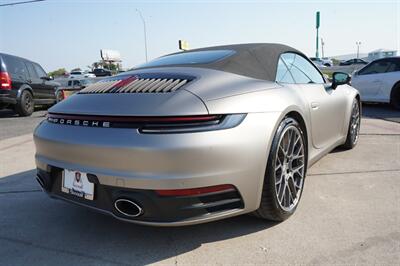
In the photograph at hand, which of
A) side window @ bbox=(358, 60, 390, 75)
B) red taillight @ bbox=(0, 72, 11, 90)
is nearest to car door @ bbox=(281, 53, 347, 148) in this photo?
side window @ bbox=(358, 60, 390, 75)

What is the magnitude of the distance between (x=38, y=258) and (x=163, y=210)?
90 cm

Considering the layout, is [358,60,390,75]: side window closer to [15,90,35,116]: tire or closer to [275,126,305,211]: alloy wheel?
[275,126,305,211]: alloy wheel

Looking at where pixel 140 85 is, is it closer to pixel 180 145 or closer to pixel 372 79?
pixel 180 145

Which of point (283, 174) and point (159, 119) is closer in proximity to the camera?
point (159, 119)

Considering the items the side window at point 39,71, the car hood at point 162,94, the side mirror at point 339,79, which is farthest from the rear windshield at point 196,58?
the side window at point 39,71

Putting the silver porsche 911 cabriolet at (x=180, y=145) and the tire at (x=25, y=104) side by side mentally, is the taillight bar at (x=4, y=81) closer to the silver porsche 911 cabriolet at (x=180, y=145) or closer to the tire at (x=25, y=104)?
the tire at (x=25, y=104)

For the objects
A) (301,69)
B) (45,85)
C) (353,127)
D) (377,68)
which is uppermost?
(301,69)

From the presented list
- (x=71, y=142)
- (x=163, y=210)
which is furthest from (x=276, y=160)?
(x=71, y=142)

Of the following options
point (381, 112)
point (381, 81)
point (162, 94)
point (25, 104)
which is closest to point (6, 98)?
point (25, 104)

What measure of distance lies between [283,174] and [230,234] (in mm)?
596

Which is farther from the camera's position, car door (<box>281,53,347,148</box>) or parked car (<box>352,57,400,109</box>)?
parked car (<box>352,57,400,109</box>)

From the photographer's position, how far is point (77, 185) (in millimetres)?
2525

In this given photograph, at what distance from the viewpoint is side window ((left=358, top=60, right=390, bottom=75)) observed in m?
9.66

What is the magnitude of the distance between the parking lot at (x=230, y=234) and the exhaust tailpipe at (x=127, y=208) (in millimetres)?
316
